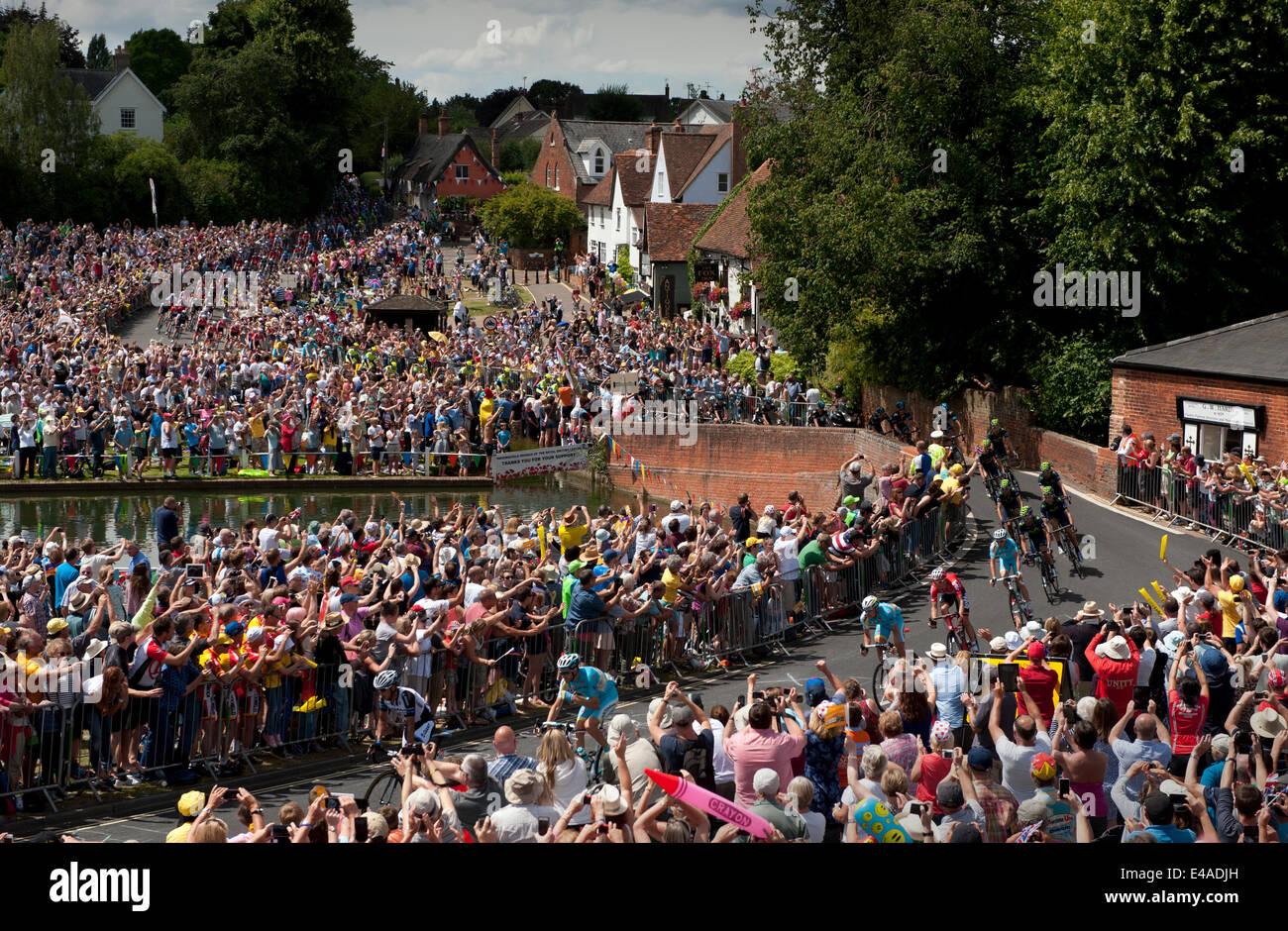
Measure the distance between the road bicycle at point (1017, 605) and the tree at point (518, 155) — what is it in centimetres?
10443

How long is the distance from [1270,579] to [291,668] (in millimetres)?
10092

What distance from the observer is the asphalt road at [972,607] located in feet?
38.7

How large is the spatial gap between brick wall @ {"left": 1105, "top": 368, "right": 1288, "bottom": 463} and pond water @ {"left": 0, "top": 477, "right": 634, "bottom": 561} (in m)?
11.9

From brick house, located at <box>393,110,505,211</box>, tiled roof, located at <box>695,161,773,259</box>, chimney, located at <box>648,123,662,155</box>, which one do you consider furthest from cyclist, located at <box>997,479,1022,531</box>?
brick house, located at <box>393,110,505,211</box>

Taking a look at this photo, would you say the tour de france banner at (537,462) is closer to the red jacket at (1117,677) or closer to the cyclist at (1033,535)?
the cyclist at (1033,535)

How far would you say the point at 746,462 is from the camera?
113ft

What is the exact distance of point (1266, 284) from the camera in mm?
30938

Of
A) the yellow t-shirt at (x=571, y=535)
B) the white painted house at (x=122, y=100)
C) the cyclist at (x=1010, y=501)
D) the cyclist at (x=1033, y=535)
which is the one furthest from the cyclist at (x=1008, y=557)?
the white painted house at (x=122, y=100)

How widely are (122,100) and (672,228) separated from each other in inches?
1790

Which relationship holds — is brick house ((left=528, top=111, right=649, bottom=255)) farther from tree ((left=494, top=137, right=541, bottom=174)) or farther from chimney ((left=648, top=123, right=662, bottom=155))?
tree ((left=494, top=137, right=541, bottom=174))
